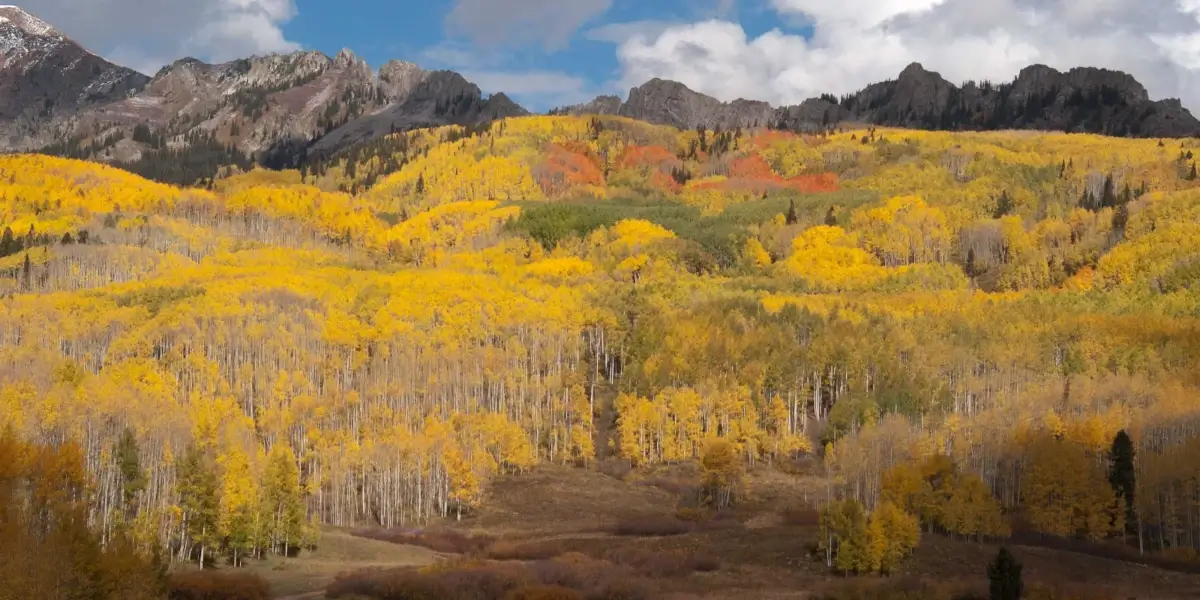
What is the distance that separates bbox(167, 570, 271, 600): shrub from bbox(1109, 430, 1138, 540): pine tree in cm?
7684

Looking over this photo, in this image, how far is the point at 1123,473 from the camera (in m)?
103

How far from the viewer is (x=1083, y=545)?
97.8m

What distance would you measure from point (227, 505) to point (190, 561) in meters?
5.38

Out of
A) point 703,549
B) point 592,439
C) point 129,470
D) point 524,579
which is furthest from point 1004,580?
point 592,439

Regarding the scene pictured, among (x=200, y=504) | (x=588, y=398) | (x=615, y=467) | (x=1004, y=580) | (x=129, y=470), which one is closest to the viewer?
(x=1004, y=580)

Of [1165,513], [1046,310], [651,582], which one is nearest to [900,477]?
[1165,513]

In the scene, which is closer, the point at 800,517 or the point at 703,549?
the point at 703,549

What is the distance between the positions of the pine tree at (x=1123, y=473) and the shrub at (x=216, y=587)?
76.8 metres

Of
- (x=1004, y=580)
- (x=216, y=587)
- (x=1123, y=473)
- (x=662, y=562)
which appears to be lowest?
(x=662, y=562)

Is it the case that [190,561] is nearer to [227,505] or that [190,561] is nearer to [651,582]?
[227,505]

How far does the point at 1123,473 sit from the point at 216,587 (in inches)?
3185

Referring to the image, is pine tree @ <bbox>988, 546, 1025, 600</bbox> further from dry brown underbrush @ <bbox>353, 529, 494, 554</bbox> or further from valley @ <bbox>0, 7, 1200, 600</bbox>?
dry brown underbrush @ <bbox>353, 529, 494, 554</bbox>

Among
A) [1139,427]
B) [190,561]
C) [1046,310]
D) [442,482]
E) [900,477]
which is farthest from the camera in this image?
[1046,310]

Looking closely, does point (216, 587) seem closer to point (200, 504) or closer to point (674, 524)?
point (200, 504)
